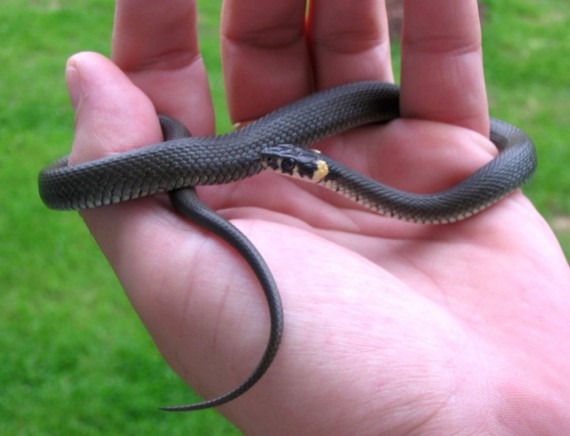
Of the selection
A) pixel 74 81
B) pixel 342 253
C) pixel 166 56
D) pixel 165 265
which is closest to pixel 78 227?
pixel 166 56

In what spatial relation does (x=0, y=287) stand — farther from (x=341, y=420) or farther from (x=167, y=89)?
(x=341, y=420)

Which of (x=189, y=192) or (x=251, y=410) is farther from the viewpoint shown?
(x=189, y=192)

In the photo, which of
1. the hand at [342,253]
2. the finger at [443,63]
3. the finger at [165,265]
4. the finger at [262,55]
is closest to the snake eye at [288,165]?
the hand at [342,253]

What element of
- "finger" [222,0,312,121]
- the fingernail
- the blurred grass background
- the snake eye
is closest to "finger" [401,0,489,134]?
"finger" [222,0,312,121]

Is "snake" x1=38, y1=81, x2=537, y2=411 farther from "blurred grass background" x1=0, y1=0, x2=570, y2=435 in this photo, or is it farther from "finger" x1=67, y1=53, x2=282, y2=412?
"blurred grass background" x1=0, y1=0, x2=570, y2=435

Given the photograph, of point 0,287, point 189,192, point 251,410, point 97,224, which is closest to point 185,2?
point 189,192

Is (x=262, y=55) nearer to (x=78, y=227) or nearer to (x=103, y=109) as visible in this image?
(x=103, y=109)

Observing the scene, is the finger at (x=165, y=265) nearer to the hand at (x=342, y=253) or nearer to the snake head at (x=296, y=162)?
the hand at (x=342, y=253)
